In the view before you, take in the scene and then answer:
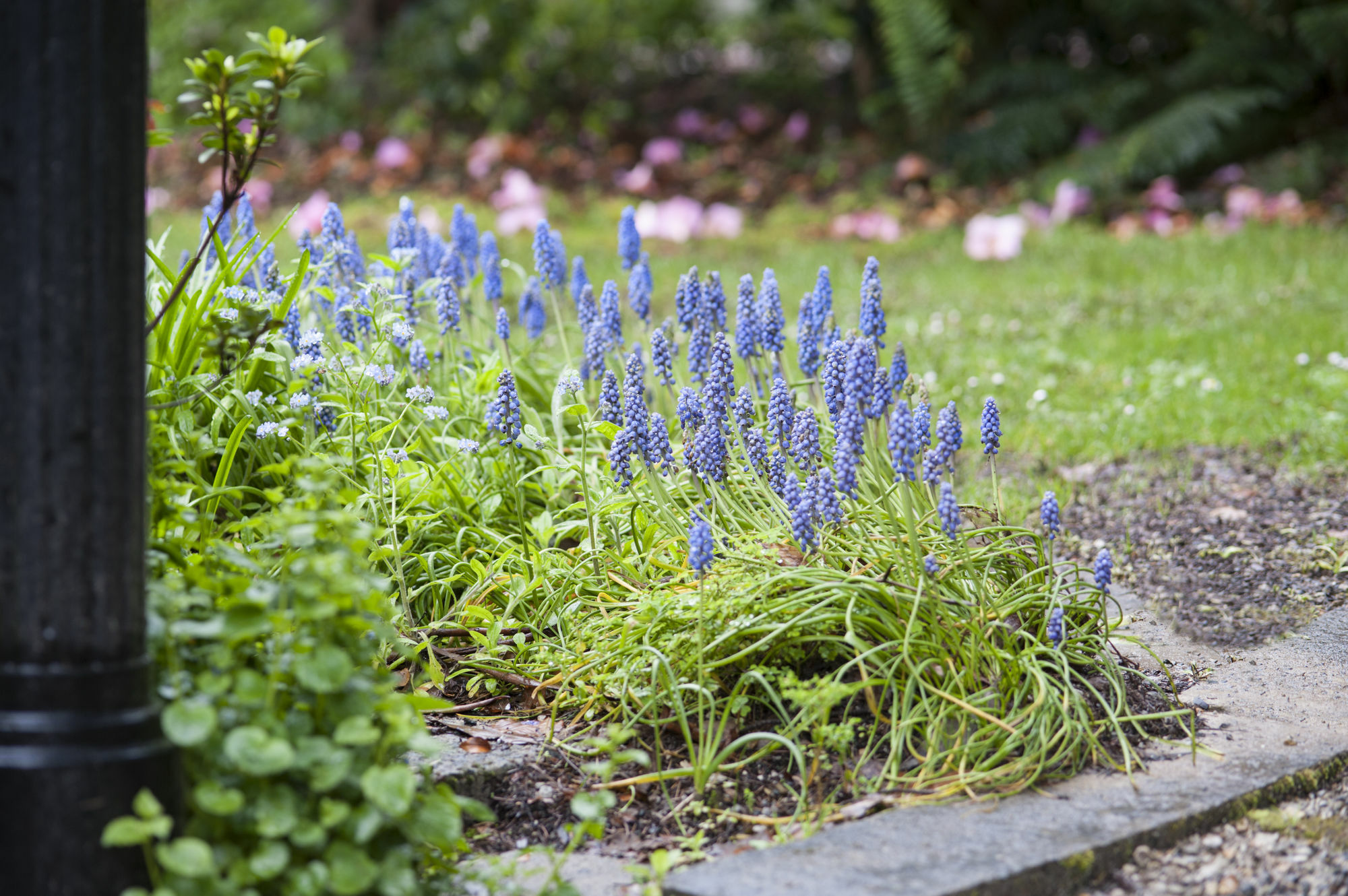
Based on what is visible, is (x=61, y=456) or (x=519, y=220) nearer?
(x=61, y=456)

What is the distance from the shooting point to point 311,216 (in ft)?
19.5

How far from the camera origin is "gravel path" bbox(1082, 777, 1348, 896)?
1689 mm

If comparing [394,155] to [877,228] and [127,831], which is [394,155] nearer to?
[877,228]

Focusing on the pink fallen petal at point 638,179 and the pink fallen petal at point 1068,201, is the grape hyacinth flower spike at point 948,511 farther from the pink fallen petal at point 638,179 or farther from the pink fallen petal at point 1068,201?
the pink fallen petal at point 638,179

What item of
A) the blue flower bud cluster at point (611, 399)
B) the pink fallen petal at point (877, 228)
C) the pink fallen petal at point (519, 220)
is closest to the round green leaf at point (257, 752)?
the blue flower bud cluster at point (611, 399)

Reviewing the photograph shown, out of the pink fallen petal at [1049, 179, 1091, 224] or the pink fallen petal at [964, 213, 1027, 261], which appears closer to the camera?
the pink fallen petal at [964, 213, 1027, 261]

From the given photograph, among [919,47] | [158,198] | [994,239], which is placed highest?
[919,47]

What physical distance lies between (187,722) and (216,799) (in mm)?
95

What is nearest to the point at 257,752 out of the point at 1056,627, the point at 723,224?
the point at 1056,627

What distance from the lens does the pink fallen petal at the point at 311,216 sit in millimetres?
4968

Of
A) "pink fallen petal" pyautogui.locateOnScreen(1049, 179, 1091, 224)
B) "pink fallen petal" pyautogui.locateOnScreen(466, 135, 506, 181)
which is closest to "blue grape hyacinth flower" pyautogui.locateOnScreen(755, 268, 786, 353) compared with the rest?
"pink fallen petal" pyautogui.locateOnScreen(1049, 179, 1091, 224)

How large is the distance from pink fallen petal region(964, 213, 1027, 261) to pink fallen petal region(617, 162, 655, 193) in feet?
7.39

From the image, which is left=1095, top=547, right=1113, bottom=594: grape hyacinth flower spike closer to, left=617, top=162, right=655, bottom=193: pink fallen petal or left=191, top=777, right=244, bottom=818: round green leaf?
left=191, top=777, right=244, bottom=818: round green leaf

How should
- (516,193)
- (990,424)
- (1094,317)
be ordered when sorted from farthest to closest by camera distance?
(516,193), (1094,317), (990,424)
